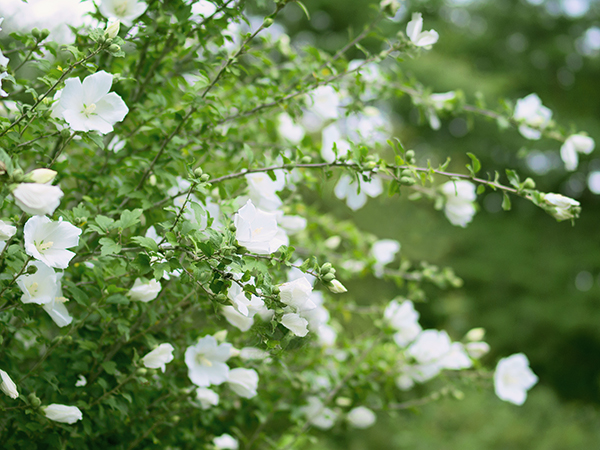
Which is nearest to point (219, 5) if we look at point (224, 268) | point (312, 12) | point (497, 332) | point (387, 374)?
point (224, 268)

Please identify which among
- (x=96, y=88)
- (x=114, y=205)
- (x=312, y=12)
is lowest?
(x=312, y=12)

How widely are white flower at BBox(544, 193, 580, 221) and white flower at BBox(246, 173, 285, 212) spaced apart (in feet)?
1.54

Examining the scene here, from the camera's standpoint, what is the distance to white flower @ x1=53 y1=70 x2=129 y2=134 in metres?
0.74

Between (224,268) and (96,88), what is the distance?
33cm

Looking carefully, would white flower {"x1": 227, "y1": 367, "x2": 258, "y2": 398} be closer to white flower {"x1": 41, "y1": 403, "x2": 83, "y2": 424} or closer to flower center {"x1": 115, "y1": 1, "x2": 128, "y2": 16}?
white flower {"x1": 41, "y1": 403, "x2": 83, "y2": 424}

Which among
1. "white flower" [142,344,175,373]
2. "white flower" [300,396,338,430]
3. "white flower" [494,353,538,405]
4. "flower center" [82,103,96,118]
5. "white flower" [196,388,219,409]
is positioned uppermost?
"flower center" [82,103,96,118]

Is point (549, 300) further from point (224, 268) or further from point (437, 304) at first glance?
point (224, 268)

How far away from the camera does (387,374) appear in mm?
1369

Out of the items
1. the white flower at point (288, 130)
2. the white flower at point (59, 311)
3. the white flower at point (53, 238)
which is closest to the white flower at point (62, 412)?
the white flower at point (59, 311)

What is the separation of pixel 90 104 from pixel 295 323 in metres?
0.43

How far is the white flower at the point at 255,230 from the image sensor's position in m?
0.71

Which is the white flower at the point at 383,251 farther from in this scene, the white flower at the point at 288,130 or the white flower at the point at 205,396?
the white flower at the point at 205,396

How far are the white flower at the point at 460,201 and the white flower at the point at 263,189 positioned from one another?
403 millimetres

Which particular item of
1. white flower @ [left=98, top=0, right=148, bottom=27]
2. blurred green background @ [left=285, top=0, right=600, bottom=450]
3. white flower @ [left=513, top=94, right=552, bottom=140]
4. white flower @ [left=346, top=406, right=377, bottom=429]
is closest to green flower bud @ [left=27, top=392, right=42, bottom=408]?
white flower @ [left=98, top=0, right=148, bottom=27]
